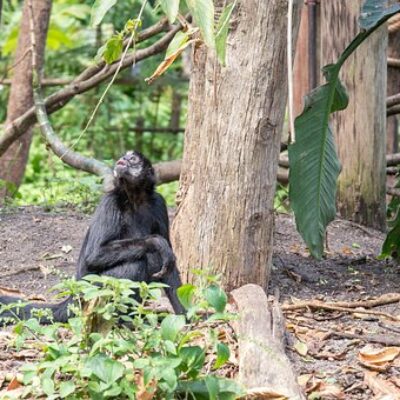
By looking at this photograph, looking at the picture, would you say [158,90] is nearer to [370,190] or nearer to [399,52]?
[399,52]

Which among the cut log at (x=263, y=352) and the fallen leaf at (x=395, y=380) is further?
the fallen leaf at (x=395, y=380)

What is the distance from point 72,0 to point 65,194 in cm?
895

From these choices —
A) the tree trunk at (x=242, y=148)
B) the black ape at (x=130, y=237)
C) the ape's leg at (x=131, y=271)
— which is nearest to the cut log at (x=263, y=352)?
the tree trunk at (x=242, y=148)

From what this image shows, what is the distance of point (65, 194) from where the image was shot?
923 centimetres

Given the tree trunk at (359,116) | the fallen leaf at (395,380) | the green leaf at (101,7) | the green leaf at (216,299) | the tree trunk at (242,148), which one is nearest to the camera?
the green leaf at (101,7)

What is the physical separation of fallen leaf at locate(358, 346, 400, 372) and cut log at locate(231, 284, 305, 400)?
1.42 ft

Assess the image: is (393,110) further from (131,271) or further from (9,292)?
(9,292)

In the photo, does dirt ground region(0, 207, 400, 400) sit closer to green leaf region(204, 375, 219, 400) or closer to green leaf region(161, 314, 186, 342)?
green leaf region(204, 375, 219, 400)

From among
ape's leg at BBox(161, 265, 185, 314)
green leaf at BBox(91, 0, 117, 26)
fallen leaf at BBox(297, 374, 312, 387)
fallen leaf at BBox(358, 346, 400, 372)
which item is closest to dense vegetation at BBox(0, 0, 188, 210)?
ape's leg at BBox(161, 265, 185, 314)

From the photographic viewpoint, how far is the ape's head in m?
6.71

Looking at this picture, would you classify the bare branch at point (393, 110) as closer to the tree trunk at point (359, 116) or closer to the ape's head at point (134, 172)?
the tree trunk at point (359, 116)

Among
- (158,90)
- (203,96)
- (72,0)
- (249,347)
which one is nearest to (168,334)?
(249,347)

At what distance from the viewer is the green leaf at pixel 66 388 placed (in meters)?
3.96

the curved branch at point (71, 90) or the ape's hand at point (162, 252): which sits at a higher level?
the curved branch at point (71, 90)
